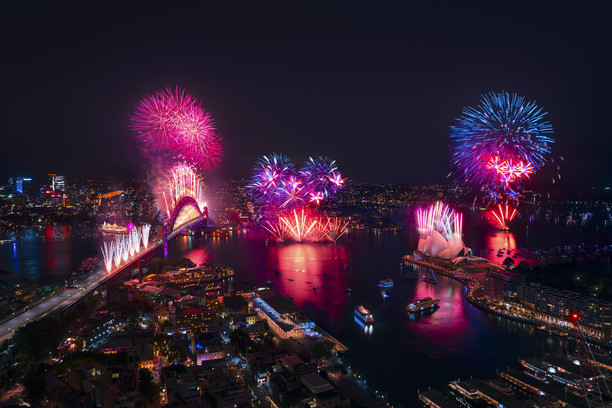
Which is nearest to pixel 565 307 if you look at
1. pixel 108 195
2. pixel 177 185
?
pixel 177 185

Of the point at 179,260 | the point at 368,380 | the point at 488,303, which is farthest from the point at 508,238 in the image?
the point at 368,380

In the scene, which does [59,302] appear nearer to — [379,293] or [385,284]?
[379,293]

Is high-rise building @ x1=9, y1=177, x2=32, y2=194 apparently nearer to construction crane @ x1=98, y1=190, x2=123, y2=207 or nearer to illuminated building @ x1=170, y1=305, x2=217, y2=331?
construction crane @ x1=98, y1=190, x2=123, y2=207

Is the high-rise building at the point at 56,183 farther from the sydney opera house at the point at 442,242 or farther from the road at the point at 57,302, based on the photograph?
the sydney opera house at the point at 442,242

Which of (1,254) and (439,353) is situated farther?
(1,254)

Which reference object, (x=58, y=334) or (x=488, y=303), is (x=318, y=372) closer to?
(x=58, y=334)

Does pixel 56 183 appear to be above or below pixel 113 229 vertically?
above
